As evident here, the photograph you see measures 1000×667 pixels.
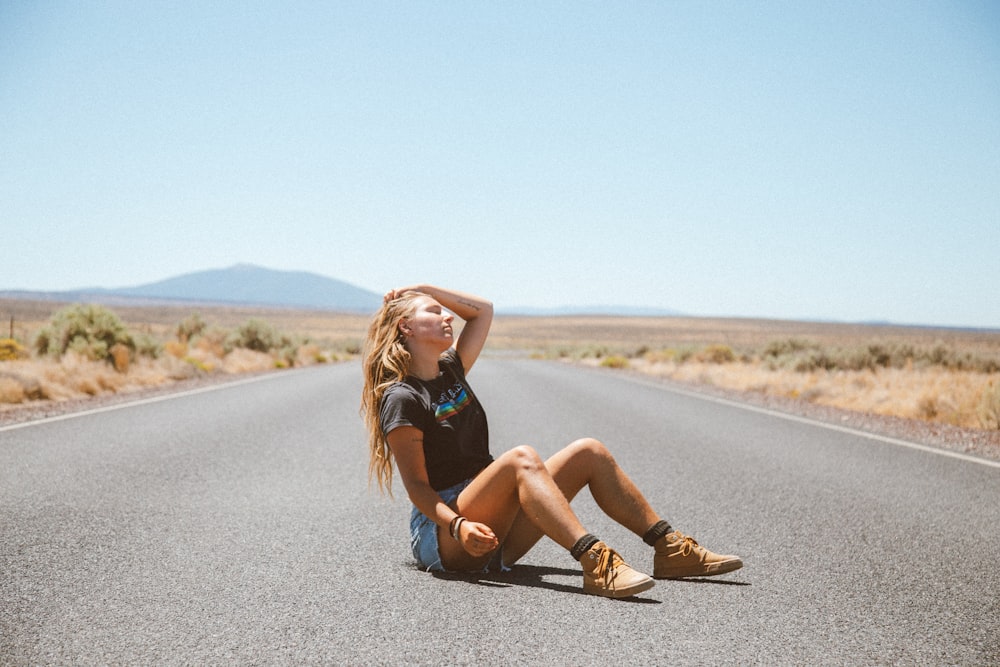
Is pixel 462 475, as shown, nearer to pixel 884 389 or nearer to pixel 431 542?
pixel 431 542

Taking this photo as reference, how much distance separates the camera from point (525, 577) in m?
4.50

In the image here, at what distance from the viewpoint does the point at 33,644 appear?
3.34 m

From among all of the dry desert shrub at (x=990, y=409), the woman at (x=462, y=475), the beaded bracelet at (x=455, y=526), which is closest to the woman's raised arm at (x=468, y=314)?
the woman at (x=462, y=475)

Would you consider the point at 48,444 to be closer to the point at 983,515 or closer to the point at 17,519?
the point at 17,519

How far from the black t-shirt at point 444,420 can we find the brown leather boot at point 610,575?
2.45ft

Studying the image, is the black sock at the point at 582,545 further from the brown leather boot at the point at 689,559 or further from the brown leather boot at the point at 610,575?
the brown leather boot at the point at 689,559

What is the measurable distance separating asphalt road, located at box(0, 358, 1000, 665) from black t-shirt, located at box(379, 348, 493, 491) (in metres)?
0.58

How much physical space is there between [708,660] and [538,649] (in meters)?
0.64

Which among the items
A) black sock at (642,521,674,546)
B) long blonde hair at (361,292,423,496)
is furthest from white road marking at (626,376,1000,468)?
long blonde hair at (361,292,423,496)

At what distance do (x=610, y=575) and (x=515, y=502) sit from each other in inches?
23.3

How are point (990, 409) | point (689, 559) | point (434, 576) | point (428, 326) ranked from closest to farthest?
1. point (428, 326)
2. point (689, 559)
3. point (434, 576)
4. point (990, 409)

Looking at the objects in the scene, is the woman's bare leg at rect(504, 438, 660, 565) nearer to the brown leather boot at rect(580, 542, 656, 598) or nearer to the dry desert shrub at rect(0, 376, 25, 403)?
the brown leather boot at rect(580, 542, 656, 598)

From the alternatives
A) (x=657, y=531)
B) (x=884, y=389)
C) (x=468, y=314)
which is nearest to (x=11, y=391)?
(x=468, y=314)

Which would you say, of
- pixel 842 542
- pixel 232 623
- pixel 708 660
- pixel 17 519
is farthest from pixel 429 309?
pixel 17 519
